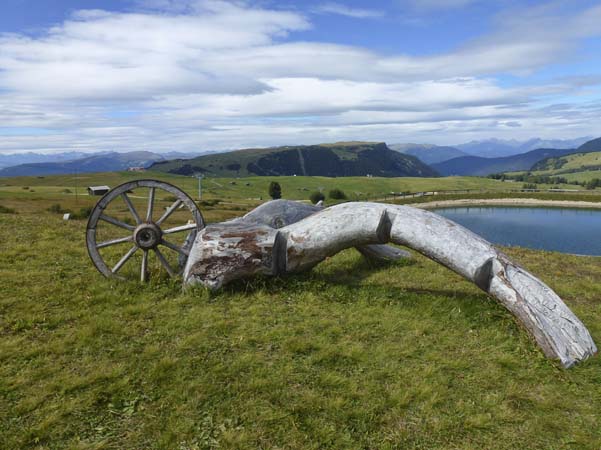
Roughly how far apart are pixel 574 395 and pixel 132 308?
9.05 meters

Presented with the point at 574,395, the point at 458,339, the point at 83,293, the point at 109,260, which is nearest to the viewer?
the point at 574,395

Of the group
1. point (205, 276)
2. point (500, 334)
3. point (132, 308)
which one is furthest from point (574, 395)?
point (132, 308)

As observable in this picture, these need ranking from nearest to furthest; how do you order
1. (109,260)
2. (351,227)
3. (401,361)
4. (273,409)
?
(273,409)
(401,361)
(351,227)
(109,260)

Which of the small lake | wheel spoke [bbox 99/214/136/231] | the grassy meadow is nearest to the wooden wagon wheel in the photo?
wheel spoke [bbox 99/214/136/231]

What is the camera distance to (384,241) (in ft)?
34.8

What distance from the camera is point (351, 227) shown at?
1045 cm

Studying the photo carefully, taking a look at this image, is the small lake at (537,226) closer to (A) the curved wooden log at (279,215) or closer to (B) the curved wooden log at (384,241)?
(A) the curved wooden log at (279,215)

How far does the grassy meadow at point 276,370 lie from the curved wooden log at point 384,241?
0.49 meters

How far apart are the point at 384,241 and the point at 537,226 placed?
424ft

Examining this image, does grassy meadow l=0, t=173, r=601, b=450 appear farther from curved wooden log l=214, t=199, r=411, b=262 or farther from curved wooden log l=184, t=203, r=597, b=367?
curved wooden log l=214, t=199, r=411, b=262

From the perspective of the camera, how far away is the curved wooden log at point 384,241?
8.16m

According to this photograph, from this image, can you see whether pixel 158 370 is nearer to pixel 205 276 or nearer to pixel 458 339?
pixel 205 276

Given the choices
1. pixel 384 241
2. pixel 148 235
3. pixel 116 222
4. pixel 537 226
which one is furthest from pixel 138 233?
pixel 537 226

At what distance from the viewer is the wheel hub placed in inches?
415
